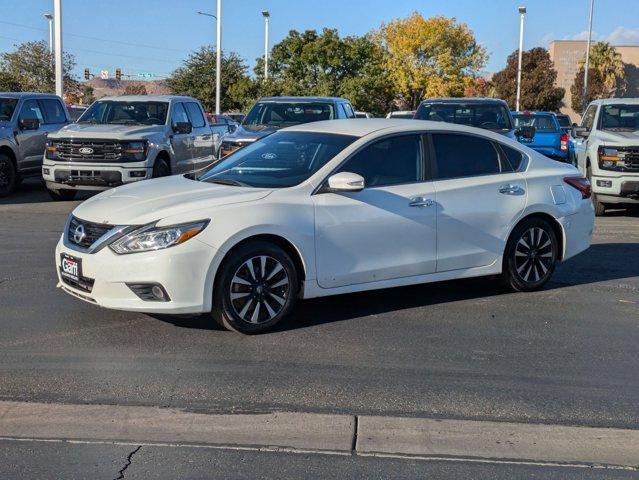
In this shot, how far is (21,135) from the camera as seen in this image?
51.2 ft

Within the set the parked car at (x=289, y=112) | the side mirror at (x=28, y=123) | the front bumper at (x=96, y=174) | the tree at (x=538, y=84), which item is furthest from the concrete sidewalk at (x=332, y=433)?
the tree at (x=538, y=84)

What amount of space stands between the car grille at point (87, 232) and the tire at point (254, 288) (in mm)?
953

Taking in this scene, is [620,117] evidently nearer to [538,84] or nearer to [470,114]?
[470,114]

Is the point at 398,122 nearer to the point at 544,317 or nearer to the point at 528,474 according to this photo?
the point at 544,317

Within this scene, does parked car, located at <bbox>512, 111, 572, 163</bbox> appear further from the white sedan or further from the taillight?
the white sedan

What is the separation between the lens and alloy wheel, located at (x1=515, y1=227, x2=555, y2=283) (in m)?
7.84

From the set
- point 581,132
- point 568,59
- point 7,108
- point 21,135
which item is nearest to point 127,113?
point 21,135

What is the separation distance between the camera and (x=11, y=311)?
7043 millimetres

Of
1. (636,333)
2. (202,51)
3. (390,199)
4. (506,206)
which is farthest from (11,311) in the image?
(202,51)

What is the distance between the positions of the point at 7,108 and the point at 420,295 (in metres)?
10.9

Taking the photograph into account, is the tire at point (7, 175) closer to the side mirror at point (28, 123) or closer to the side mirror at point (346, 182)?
the side mirror at point (28, 123)

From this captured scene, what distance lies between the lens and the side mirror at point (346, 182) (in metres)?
6.50

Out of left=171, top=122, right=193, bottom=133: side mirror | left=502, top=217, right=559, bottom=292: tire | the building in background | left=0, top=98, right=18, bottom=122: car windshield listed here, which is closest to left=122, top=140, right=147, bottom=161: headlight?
left=171, top=122, right=193, bottom=133: side mirror

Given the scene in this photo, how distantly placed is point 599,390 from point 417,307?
2.30 m
